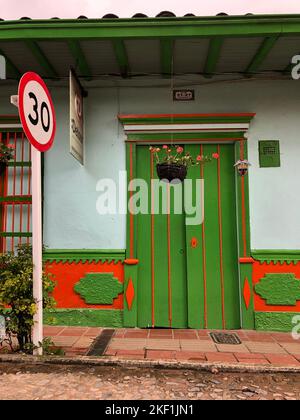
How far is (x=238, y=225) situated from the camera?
16.1ft

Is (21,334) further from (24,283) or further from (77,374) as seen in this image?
(77,374)

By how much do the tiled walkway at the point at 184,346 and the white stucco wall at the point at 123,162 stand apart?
1.20 metres

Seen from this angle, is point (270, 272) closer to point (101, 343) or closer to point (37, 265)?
point (101, 343)

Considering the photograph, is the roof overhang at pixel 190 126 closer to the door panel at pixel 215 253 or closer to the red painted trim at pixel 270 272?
the door panel at pixel 215 253

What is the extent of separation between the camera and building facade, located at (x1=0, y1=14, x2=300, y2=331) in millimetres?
4797

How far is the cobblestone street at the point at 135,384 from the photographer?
2847 mm

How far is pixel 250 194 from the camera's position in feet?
16.0

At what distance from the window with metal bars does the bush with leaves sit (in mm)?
1428

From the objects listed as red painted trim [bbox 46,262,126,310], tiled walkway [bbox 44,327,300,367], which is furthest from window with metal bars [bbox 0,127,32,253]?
tiled walkway [bbox 44,327,300,367]

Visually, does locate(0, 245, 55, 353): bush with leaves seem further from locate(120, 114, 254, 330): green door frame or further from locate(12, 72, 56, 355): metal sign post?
locate(120, 114, 254, 330): green door frame

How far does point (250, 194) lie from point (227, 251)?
0.88 metres

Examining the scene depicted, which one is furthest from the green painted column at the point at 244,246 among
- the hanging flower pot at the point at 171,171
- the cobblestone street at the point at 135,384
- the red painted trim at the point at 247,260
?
the cobblestone street at the point at 135,384

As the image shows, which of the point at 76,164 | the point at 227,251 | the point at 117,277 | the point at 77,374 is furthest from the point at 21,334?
the point at 227,251
